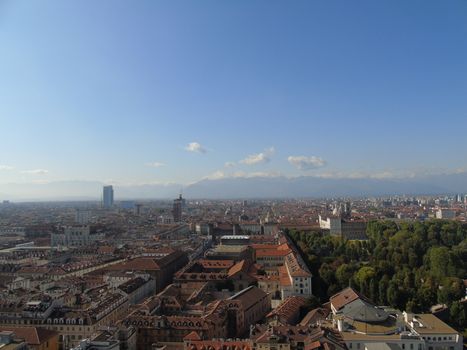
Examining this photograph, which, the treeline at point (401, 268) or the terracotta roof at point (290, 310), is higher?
the treeline at point (401, 268)

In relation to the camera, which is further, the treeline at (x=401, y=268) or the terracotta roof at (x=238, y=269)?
the terracotta roof at (x=238, y=269)

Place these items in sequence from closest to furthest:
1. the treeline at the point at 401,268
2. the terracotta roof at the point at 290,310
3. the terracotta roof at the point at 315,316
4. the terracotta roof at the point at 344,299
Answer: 1. the terracotta roof at the point at 315,316
2. the terracotta roof at the point at 344,299
3. the terracotta roof at the point at 290,310
4. the treeline at the point at 401,268

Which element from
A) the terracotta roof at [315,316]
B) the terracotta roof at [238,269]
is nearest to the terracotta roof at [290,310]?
the terracotta roof at [315,316]

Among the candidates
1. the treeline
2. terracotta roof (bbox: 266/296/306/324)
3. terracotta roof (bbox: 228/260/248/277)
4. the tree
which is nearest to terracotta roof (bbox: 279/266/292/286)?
the treeline

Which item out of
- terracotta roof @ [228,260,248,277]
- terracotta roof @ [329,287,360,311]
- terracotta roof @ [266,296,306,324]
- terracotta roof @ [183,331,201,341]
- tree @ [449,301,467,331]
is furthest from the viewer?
terracotta roof @ [228,260,248,277]

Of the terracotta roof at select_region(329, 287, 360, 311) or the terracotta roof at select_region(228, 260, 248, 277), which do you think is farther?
the terracotta roof at select_region(228, 260, 248, 277)

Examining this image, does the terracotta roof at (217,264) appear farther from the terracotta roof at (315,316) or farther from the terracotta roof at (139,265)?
the terracotta roof at (315,316)

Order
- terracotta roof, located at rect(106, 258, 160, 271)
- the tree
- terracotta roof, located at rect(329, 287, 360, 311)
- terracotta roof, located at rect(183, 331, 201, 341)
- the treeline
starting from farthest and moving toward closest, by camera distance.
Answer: terracotta roof, located at rect(106, 258, 160, 271)
the treeline
the tree
terracotta roof, located at rect(329, 287, 360, 311)
terracotta roof, located at rect(183, 331, 201, 341)

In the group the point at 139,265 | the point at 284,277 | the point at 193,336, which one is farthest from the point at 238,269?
the point at 193,336

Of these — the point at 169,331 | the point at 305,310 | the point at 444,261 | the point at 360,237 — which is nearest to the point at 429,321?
the point at 305,310

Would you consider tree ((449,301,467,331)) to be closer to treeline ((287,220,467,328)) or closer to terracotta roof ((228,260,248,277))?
treeline ((287,220,467,328))

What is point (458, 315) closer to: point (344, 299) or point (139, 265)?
point (344, 299)
